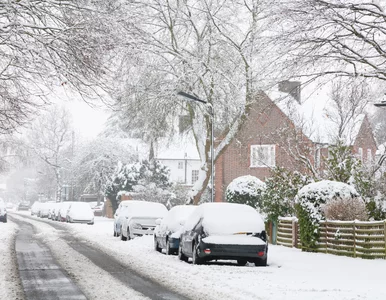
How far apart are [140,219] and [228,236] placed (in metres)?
11.7

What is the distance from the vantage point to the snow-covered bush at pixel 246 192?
2734cm

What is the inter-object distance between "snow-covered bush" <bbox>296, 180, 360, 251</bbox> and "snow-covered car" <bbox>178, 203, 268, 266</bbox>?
372 cm

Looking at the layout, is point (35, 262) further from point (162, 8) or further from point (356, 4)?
point (162, 8)

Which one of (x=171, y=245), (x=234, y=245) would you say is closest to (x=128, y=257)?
(x=171, y=245)

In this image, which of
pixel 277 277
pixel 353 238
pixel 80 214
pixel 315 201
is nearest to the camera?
pixel 277 277

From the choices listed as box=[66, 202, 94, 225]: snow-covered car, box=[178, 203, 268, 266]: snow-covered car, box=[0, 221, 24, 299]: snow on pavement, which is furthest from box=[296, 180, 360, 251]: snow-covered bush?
box=[66, 202, 94, 225]: snow-covered car

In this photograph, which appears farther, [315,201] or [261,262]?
[315,201]

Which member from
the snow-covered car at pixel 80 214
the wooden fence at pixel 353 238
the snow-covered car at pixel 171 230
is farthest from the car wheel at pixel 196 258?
the snow-covered car at pixel 80 214

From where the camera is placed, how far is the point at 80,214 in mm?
50344

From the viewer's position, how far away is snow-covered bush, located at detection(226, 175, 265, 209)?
27344 millimetres

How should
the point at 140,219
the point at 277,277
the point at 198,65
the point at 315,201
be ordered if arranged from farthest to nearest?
1. the point at 198,65
2. the point at 140,219
3. the point at 315,201
4. the point at 277,277

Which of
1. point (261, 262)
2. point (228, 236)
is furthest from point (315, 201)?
point (228, 236)

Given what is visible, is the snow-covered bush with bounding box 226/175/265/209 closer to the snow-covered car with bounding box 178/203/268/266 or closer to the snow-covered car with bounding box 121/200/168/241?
the snow-covered car with bounding box 121/200/168/241

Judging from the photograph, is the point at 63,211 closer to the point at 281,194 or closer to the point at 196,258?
the point at 281,194
